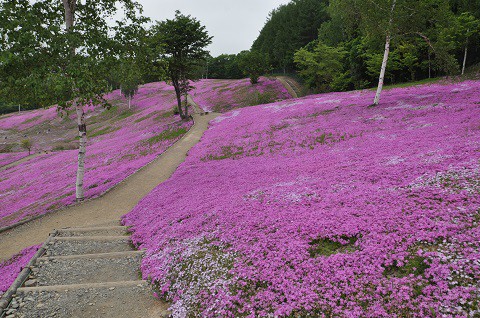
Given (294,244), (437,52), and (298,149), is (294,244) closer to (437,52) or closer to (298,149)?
(298,149)

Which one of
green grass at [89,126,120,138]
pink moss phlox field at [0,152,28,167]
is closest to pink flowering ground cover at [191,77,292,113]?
green grass at [89,126,120,138]

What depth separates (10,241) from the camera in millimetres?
14766

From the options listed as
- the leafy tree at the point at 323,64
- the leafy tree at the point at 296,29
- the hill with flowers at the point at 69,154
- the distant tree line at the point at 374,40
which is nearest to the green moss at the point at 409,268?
the hill with flowers at the point at 69,154

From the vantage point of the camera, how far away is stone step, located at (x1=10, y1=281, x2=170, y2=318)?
7.47 meters

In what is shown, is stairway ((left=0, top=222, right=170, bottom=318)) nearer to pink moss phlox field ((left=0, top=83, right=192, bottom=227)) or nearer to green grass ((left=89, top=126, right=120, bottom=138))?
pink moss phlox field ((left=0, top=83, right=192, bottom=227))

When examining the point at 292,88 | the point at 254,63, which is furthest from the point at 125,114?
the point at 292,88

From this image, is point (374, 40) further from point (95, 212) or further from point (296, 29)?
point (296, 29)

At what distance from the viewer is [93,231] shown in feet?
45.2

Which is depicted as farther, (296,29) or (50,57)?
(296,29)

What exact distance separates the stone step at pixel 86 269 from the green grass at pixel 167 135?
25519 millimetres

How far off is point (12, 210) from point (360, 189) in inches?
1036

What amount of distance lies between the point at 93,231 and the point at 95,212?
338 centimetres

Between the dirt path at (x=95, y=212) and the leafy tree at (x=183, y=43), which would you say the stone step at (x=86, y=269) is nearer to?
the dirt path at (x=95, y=212)

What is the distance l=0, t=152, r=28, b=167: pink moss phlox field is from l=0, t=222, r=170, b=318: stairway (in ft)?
159
